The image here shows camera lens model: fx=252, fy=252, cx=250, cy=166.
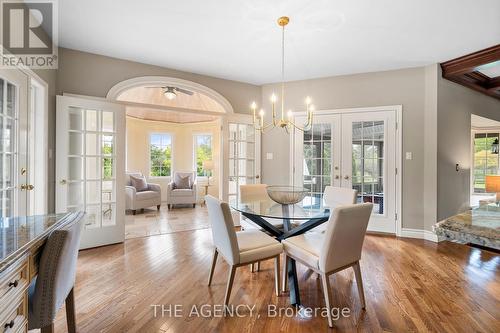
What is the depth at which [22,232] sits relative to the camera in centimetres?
125

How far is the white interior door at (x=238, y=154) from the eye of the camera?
4395mm

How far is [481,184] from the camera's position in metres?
6.07

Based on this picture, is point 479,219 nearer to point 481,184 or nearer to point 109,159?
point 109,159

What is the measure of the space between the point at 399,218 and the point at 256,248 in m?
2.88

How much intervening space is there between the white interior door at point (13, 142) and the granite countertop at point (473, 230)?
2.96m

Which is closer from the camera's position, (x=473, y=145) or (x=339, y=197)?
(x=339, y=197)

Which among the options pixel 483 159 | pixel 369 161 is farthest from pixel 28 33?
pixel 483 159

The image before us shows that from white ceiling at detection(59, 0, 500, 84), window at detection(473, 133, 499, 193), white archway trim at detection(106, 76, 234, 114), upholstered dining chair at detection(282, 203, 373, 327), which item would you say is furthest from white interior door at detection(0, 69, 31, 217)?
window at detection(473, 133, 499, 193)

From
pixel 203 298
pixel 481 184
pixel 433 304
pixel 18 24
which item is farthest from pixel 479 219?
pixel 481 184

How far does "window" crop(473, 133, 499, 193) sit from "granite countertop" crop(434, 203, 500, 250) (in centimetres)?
661

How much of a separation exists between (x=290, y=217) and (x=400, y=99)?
2.97m

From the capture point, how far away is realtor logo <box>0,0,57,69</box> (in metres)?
2.04

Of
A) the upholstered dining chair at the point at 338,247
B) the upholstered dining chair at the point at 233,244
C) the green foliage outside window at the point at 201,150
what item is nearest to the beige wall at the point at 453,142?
the upholstered dining chair at the point at 338,247

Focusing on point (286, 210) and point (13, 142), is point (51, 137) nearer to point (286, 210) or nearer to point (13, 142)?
point (13, 142)
